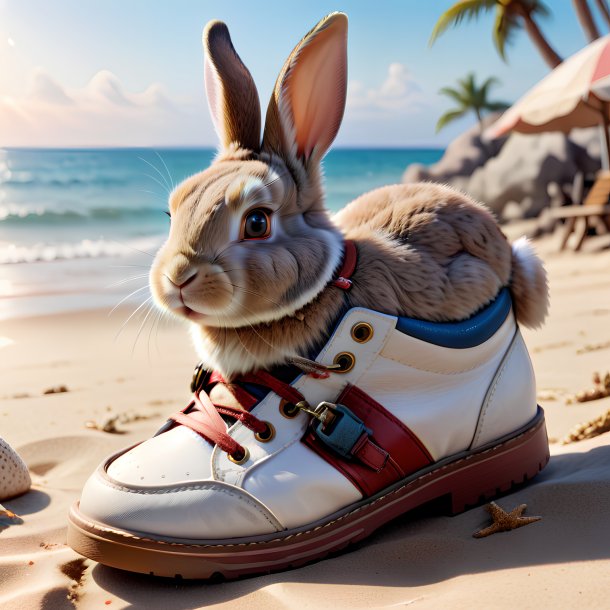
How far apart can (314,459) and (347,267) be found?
44 centimetres

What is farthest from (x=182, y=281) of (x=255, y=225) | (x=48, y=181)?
(x=48, y=181)

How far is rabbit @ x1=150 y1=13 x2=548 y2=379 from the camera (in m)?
1.62

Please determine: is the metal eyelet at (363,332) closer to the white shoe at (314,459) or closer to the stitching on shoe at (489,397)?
the white shoe at (314,459)

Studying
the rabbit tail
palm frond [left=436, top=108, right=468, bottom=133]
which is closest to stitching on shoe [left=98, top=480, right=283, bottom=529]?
the rabbit tail

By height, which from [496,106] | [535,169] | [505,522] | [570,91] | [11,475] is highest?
[496,106]

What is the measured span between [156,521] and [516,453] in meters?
0.90

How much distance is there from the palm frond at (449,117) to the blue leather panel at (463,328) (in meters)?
34.4

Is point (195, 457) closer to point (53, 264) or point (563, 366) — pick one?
point (563, 366)

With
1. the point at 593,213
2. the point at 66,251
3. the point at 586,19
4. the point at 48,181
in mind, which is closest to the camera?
the point at 593,213

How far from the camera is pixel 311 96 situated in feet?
5.69

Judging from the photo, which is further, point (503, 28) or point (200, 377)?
point (503, 28)

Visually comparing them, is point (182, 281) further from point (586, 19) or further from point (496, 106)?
point (496, 106)

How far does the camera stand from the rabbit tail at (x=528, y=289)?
2.00 meters

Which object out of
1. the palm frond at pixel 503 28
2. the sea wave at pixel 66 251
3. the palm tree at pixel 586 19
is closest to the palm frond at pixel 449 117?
the palm frond at pixel 503 28
